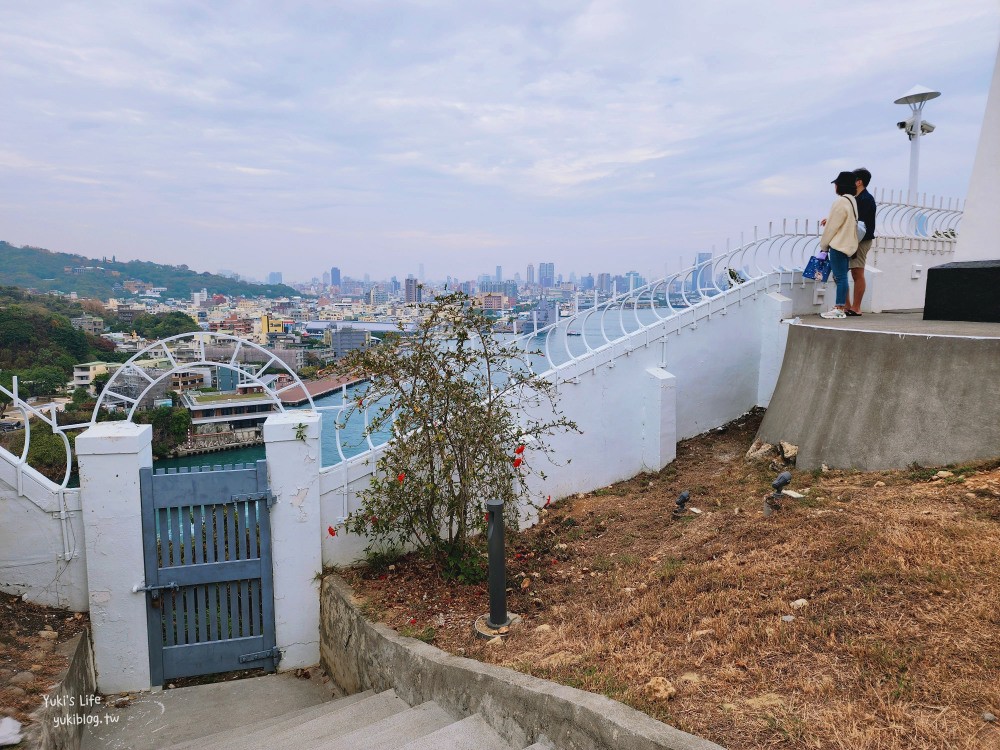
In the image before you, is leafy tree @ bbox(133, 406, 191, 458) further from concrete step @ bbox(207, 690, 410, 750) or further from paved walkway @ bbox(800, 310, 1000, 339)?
paved walkway @ bbox(800, 310, 1000, 339)

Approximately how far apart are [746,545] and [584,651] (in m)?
1.96

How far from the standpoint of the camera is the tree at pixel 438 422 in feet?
18.0

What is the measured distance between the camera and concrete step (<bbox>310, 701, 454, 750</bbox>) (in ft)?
11.7

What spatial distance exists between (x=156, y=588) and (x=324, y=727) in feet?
8.31

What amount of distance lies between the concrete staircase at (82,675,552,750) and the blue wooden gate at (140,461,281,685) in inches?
11.4

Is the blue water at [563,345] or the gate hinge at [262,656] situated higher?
the blue water at [563,345]

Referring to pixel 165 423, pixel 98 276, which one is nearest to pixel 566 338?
pixel 165 423

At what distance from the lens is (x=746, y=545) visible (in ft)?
16.3

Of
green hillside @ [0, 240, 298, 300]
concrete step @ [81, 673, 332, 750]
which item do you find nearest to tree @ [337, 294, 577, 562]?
concrete step @ [81, 673, 332, 750]

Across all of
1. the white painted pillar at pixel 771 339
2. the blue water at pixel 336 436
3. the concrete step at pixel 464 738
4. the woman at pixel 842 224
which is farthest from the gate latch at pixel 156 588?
the woman at pixel 842 224

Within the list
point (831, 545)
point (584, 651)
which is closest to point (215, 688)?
point (584, 651)

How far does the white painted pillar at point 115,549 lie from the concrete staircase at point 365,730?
1257 mm

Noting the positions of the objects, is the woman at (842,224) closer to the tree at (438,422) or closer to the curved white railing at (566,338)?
the curved white railing at (566,338)

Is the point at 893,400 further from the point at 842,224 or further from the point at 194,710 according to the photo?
the point at 194,710
